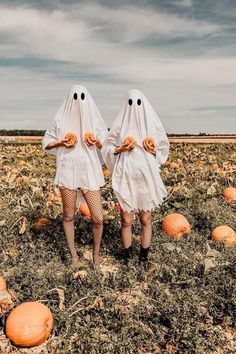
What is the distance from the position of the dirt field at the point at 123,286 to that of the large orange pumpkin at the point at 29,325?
0.09 meters

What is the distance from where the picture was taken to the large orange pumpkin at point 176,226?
795 cm

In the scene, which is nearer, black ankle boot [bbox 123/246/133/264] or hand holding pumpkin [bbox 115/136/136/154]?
hand holding pumpkin [bbox 115/136/136/154]

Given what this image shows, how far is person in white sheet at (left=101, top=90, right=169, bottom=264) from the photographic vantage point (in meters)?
6.32

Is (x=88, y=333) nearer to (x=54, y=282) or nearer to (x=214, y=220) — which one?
(x=54, y=282)

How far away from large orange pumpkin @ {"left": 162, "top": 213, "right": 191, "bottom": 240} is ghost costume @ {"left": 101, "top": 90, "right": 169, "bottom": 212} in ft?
5.03

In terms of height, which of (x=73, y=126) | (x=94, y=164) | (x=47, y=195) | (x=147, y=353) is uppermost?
(x=73, y=126)

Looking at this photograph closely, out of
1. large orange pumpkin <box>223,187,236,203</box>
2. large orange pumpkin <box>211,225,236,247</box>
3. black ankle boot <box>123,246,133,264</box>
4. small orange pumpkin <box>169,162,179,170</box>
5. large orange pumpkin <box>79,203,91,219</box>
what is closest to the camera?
black ankle boot <box>123,246,133,264</box>

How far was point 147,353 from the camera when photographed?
4742 millimetres

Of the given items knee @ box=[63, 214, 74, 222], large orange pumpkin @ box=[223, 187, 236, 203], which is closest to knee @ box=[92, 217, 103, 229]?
knee @ box=[63, 214, 74, 222]

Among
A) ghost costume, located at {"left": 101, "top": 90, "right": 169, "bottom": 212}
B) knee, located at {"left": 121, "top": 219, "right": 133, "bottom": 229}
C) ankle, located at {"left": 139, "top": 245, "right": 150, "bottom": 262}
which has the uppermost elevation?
ghost costume, located at {"left": 101, "top": 90, "right": 169, "bottom": 212}

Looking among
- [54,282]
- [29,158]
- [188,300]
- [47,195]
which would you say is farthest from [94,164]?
[29,158]

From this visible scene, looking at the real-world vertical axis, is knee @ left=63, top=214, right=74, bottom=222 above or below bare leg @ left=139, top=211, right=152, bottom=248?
above

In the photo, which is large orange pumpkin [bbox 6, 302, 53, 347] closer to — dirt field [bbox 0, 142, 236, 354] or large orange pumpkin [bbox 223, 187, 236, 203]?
dirt field [bbox 0, 142, 236, 354]

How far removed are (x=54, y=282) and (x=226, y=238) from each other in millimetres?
2868
